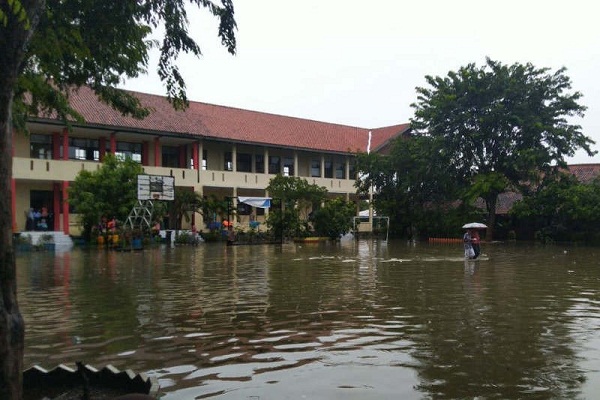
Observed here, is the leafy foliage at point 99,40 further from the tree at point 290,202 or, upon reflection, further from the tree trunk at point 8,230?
the tree at point 290,202

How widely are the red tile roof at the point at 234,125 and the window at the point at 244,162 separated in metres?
2.36

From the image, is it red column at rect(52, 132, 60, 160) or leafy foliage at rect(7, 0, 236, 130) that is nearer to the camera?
leafy foliage at rect(7, 0, 236, 130)

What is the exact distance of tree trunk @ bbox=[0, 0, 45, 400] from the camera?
361cm

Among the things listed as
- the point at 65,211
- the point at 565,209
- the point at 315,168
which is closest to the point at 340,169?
the point at 315,168

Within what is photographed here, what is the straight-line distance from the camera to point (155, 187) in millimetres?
30062

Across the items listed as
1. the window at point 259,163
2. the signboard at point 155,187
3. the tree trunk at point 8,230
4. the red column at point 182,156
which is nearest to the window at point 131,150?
the red column at point 182,156

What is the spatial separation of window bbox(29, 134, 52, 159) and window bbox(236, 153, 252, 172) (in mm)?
14281

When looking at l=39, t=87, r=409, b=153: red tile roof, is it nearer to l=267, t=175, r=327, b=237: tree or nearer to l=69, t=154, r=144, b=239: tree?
l=69, t=154, r=144, b=239: tree

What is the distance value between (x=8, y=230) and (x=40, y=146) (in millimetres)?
34424

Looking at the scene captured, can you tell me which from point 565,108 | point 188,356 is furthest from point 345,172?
point 188,356

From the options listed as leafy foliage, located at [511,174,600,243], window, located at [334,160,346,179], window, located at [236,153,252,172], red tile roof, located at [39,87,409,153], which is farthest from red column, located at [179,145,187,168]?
leafy foliage, located at [511,174,600,243]

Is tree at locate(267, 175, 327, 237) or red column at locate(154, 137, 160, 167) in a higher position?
red column at locate(154, 137, 160, 167)

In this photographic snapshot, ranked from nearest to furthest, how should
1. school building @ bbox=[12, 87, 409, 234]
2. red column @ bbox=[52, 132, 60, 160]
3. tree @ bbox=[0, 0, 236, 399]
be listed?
1. tree @ bbox=[0, 0, 236, 399]
2. school building @ bbox=[12, 87, 409, 234]
3. red column @ bbox=[52, 132, 60, 160]

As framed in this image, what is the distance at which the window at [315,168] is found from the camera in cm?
4903
